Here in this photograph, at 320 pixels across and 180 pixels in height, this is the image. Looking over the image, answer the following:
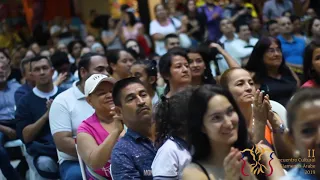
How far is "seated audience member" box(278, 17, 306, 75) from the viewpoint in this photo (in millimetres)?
7828

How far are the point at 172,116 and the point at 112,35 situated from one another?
26.6ft

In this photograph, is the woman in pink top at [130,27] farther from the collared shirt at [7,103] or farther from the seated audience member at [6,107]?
the collared shirt at [7,103]

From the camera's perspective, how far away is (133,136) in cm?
346

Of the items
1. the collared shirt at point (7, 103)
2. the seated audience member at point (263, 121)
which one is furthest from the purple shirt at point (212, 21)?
the seated audience member at point (263, 121)

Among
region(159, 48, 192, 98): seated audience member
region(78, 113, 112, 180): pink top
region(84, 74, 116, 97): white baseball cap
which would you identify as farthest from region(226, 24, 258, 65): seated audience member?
region(78, 113, 112, 180): pink top

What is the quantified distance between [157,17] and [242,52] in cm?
239

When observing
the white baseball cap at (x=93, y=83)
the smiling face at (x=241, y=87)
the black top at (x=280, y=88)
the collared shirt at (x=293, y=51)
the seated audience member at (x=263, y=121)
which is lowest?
the collared shirt at (x=293, y=51)

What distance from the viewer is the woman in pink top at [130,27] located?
10141 mm

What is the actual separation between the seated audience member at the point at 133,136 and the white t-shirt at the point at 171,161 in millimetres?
326

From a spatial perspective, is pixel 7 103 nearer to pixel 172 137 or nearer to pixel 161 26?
pixel 172 137

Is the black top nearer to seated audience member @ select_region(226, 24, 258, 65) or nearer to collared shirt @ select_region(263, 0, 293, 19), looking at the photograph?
seated audience member @ select_region(226, 24, 258, 65)

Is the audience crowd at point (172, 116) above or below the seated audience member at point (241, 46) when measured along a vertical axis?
above

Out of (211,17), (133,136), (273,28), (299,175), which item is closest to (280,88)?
(133,136)

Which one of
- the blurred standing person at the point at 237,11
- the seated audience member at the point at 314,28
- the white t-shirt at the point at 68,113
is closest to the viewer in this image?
the white t-shirt at the point at 68,113
